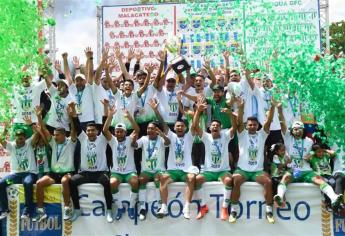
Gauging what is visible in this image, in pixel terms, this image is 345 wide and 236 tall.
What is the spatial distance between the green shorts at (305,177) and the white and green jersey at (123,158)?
6.47ft

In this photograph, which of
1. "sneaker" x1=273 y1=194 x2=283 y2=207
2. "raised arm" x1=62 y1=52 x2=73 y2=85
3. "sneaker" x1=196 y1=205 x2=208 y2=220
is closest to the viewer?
"sneaker" x1=273 y1=194 x2=283 y2=207

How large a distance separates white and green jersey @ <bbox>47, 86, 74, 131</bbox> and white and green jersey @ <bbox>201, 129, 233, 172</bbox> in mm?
1896

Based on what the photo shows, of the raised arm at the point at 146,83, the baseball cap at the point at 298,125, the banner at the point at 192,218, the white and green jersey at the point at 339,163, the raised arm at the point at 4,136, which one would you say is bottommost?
the banner at the point at 192,218

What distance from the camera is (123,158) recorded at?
6832 mm

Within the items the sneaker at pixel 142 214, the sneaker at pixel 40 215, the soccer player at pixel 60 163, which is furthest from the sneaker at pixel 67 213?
the sneaker at pixel 142 214

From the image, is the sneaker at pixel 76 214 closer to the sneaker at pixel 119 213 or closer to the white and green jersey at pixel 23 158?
the sneaker at pixel 119 213

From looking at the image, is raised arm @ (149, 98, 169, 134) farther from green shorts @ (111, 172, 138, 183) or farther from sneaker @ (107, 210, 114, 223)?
sneaker @ (107, 210, 114, 223)

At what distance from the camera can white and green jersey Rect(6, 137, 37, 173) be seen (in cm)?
701

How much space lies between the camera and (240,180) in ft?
21.3

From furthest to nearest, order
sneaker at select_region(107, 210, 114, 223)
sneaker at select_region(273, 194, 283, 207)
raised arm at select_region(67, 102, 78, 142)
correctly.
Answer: raised arm at select_region(67, 102, 78, 142)
sneaker at select_region(107, 210, 114, 223)
sneaker at select_region(273, 194, 283, 207)

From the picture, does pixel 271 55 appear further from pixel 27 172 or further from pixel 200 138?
pixel 27 172

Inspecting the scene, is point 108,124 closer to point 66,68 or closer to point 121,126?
point 121,126

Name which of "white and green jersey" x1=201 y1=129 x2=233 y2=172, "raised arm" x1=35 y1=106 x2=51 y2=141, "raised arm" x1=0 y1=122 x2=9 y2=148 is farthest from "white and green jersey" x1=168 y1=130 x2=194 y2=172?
"raised arm" x1=0 y1=122 x2=9 y2=148

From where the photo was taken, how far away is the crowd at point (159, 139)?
664 centimetres
